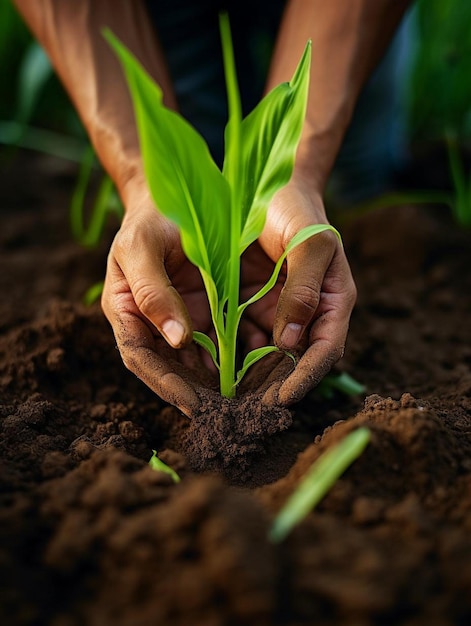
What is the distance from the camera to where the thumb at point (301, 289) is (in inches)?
38.2

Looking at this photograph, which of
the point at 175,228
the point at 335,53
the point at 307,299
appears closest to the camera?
the point at 307,299

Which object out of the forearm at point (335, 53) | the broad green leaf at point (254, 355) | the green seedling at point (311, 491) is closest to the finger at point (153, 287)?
the broad green leaf at point (254, 355)

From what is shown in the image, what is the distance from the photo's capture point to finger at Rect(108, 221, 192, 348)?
3.07 ft

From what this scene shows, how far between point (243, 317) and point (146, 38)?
31.2 inches

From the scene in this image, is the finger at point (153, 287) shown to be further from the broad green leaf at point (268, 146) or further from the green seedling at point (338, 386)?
the green seedling at point (338, 386)

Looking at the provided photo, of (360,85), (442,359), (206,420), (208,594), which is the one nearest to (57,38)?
(360,85)

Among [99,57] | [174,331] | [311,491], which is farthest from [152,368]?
[99,57]

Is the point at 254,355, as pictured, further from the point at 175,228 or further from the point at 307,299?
the point at 175,228

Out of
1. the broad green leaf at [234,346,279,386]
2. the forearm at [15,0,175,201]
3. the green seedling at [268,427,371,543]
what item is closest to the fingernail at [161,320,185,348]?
the broad green leaf at [234,346,279,386]

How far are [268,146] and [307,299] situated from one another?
0.24 metres

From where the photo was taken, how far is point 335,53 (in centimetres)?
141

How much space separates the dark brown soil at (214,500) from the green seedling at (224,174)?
0.68 feet

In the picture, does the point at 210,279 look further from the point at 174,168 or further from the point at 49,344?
the point at 49,344

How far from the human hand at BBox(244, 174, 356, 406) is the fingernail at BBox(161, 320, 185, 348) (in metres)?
0.16
